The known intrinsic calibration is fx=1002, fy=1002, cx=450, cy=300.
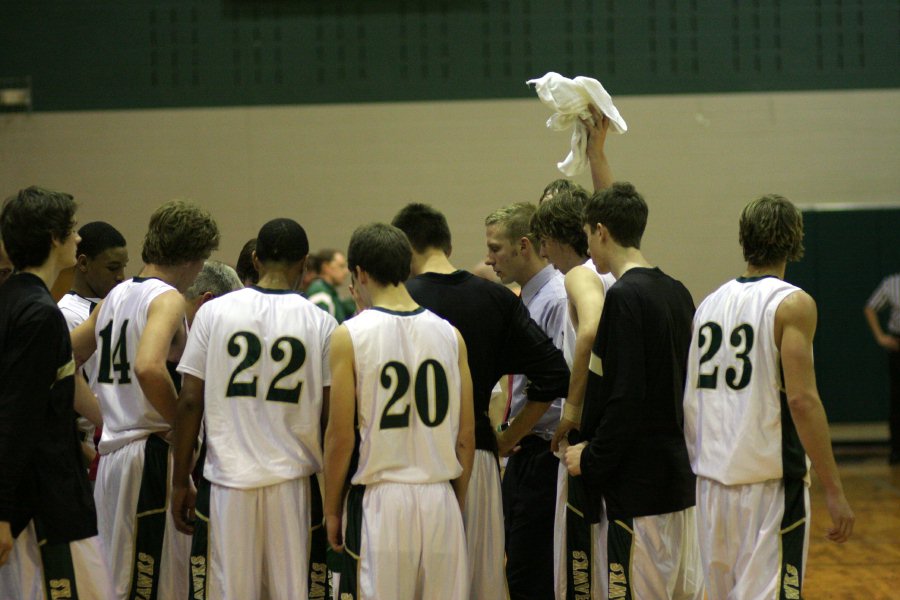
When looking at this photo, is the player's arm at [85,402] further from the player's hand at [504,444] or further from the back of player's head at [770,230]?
the back of player's head at [770,230]

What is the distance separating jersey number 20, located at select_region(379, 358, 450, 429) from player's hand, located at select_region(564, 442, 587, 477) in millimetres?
532

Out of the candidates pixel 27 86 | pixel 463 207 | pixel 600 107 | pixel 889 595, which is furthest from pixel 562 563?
pixel 27 86

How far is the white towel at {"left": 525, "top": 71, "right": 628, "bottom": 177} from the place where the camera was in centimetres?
432

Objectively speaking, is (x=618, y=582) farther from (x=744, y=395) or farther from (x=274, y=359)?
(x=274, y=359)

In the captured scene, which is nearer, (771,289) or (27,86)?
(771,289)

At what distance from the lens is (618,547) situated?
3381 millimetres

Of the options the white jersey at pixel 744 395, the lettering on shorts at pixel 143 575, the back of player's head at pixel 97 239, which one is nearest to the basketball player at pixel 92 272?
the back of player's head at pixel 97 239

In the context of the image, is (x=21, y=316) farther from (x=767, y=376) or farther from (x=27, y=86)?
(x=27, y=86)

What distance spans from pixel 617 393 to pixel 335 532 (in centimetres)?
102

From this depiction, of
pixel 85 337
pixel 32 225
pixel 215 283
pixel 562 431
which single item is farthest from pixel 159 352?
pixel 562 431

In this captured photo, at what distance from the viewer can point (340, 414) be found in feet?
10.2

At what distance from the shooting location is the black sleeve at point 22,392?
273 centimetres

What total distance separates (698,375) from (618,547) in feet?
2.10

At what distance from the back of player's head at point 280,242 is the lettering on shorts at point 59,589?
1.18 m
